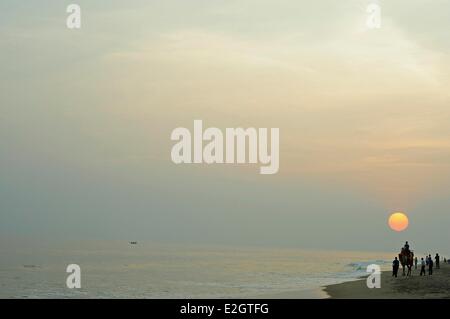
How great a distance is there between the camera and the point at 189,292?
4919 cm

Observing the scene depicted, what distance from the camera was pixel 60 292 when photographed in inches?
1928

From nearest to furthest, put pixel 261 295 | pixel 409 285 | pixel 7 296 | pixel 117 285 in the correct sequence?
pixel 409 285
pixel 261 295
pixel 7 296
pixel 117 285

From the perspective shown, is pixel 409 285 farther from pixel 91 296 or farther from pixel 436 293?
pixel 91 296

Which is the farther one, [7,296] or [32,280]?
[32,280]

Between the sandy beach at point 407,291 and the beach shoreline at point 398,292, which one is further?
the beach shoreline at point 398,292

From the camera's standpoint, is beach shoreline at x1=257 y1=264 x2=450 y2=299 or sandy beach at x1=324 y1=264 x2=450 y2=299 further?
beach shoreline at x1=257 y1=264 x2=450 y2=299
